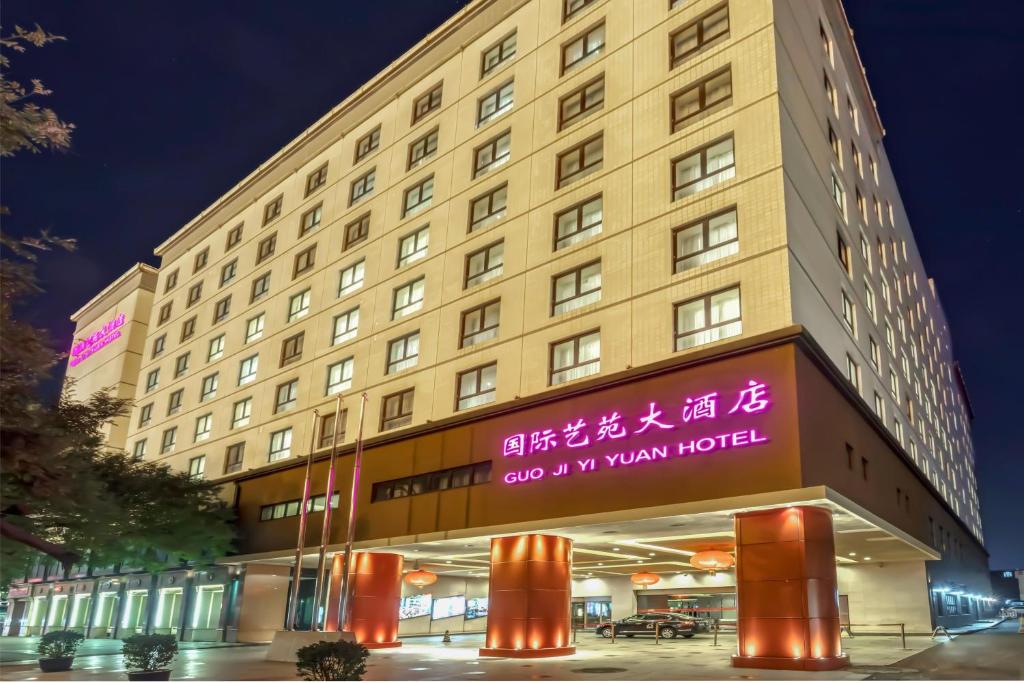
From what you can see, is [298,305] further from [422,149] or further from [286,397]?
[422,149]

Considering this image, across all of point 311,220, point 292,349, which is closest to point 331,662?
point 292,349

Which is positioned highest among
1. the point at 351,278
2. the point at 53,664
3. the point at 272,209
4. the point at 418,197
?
the point at 272,209

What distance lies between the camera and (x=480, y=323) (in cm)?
3312

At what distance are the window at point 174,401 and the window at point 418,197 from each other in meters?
A: 22.4

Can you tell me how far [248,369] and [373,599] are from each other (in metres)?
17.1

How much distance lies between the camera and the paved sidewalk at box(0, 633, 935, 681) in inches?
835

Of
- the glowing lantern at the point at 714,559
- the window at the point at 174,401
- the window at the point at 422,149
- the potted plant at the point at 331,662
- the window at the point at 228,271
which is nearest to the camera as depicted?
the potted plant at the point at 331,662

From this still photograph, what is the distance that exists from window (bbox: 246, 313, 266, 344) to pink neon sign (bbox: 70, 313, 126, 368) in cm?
2107

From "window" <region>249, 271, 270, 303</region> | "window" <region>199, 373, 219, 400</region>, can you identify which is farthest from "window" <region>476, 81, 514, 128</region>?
"window" <region>199, 373, 219, 400</region>

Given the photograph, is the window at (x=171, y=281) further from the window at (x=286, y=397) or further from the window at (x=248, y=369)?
the window at (x=286, y=397)

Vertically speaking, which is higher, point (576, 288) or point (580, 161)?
point (580, 161)

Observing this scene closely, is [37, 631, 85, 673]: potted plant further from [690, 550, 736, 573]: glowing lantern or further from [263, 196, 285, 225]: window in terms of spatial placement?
[263, 196, 285, 225]: window

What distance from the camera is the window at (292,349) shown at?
42.8m

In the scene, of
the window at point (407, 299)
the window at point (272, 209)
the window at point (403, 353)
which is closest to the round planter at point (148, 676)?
the window at point (403, 353)
